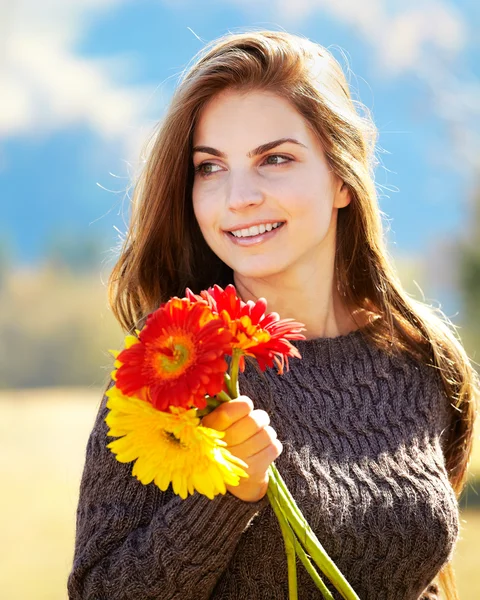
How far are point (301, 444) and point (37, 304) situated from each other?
2454 cm

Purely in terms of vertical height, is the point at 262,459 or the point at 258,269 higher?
the point at 258,269

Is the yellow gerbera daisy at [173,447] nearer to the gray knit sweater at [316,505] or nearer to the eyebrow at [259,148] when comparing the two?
the gray knit sweater at [316,505]

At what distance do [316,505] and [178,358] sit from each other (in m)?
0.87

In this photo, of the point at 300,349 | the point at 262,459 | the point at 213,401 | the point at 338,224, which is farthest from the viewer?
the point at 338,224

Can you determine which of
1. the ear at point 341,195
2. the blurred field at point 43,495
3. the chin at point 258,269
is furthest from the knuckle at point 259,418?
the blurred field at point 43,495

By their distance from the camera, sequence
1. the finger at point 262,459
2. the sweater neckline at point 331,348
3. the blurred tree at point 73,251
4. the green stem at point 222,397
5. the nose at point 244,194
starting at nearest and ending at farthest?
the green stem at point 222,397
the finger at point 262,459
the nose at point 244,194
the sweater neckline at point 331,348
the blurred tree at point 73,251

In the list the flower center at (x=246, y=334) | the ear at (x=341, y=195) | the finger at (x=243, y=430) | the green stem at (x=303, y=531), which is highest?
the ear at (x=341, y=195)

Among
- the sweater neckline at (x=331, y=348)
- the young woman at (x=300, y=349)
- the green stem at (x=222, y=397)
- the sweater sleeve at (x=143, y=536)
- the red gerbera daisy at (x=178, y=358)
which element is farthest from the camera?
the sweater neckline at (x=331, y=348)

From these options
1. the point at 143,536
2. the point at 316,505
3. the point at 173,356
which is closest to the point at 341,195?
the point at 316,505

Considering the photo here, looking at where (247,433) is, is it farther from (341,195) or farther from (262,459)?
(341,195)

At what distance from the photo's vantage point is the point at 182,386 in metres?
1.04

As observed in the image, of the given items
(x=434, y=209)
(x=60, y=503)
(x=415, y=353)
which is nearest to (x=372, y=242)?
(x=415, y=353)

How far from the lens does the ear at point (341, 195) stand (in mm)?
2170

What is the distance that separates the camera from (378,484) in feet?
6.35
